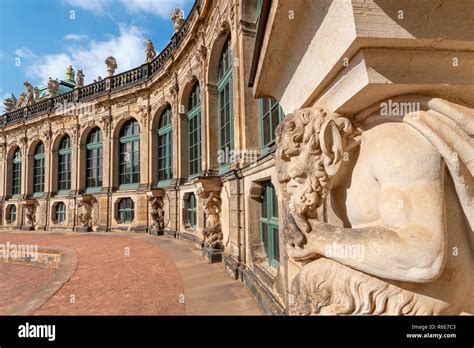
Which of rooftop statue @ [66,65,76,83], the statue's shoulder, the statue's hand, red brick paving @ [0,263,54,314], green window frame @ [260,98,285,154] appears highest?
rooftop statue @ [66,65,76,83]

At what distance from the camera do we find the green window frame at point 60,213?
1583cm

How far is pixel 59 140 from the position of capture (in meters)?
16.8

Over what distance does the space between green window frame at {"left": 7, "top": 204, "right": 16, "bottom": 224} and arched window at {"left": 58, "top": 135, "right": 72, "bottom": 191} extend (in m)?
5.68

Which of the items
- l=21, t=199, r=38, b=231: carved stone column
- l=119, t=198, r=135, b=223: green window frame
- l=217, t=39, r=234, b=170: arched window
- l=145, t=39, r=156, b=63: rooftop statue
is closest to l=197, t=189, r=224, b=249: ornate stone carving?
l=217, t=39, r=234, b=170: arched window

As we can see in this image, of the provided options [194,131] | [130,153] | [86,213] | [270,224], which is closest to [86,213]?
[86,213]

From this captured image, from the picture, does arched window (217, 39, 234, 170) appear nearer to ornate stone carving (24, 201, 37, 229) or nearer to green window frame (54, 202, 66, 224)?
green window frame (54, 202, 66, 224)

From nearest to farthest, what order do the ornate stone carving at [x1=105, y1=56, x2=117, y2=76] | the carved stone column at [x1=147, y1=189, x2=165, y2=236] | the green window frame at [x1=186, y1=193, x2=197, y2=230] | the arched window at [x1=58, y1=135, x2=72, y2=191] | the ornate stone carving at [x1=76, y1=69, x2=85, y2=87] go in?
the green window frame at [x1=186, y1=193, x2=197, y2=230] < the carved stone column at [x1=147, y1=189, x2=165, y2=236] < the ornate stone carving at [x1=105, y1=56, x2=117, y2=76] < the arched window at [x1=58, y1=135, x2=72, y2=191] < the ornate stone carving at [x1=76, y1=69, x2=85, y2=87]

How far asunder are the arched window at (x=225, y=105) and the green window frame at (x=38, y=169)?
17.4m

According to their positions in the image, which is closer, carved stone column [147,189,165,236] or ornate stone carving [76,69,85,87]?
carved stone column [147,189,165,236]

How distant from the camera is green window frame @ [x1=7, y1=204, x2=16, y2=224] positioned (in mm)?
18570

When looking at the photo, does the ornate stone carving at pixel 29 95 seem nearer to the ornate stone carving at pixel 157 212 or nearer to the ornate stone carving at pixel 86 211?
the ornate stone carving at pixel 86 211

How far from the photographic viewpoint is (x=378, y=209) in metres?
1.06

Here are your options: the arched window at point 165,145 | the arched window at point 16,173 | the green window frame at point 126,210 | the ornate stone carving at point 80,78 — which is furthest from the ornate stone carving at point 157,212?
the arched window at point 16,173

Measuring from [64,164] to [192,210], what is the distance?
1285 centimetres
